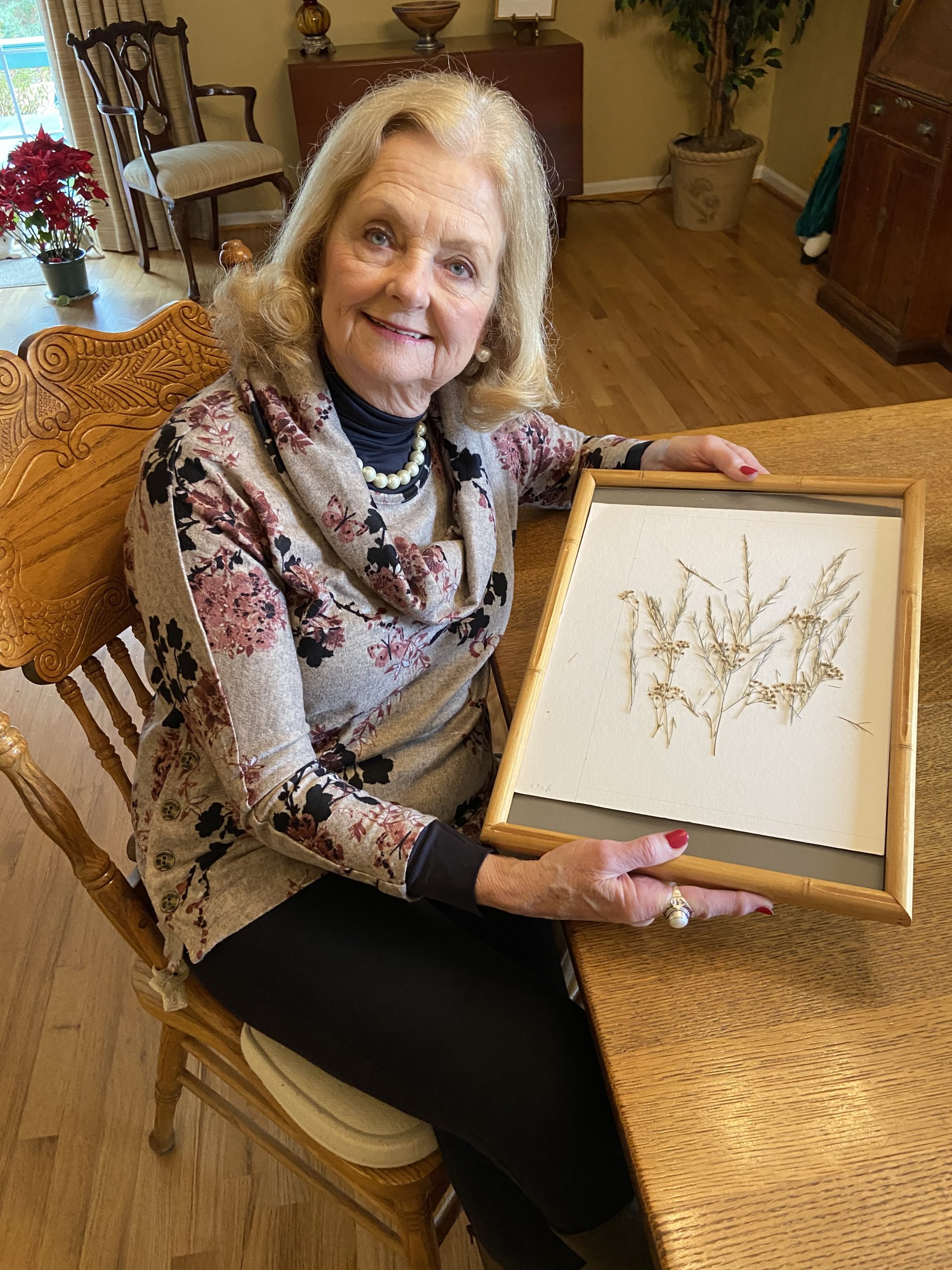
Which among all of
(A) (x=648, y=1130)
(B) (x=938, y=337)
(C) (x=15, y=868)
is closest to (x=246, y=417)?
(A) (x=648, y=1130)

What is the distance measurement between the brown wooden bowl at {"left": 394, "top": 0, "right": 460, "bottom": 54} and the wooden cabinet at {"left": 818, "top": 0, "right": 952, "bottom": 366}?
1889 millimetres

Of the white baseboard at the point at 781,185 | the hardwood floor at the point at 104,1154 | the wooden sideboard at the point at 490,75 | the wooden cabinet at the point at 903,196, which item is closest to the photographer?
the hardwood floor at the point at 104,1154

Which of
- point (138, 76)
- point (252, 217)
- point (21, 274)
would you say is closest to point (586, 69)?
point (252, 217)

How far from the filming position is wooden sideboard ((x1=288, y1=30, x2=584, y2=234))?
4090mm

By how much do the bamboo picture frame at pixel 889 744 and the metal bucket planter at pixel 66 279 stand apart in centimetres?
404

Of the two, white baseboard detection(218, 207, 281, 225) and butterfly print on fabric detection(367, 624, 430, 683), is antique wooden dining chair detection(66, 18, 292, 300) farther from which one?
butterfly print on fabric detection(367, 624, 430, 683)

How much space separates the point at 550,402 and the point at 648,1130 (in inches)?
34.6

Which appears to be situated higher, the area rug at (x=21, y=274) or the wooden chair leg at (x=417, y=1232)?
the wooden chair leg at (x=417, y=1232)

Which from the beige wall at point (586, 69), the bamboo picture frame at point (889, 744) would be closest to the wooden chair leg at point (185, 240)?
the beige wall at point (586, 69)

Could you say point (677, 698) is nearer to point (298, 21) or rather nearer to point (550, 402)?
point (550, 402)

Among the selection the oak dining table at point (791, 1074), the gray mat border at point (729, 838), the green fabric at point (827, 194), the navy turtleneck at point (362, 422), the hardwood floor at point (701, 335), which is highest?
the navy turtleneck at point (362, 422)

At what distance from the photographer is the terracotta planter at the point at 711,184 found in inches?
173

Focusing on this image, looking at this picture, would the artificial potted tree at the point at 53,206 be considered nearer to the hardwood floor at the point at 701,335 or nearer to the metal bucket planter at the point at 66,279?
the metal bucket planter at the point at 66,279

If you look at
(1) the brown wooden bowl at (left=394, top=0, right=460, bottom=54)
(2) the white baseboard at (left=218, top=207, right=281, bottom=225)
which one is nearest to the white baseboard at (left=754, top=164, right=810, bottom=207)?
(1) the brown wooden bowl at (left=394, top=0, right=460, bottom=54)
